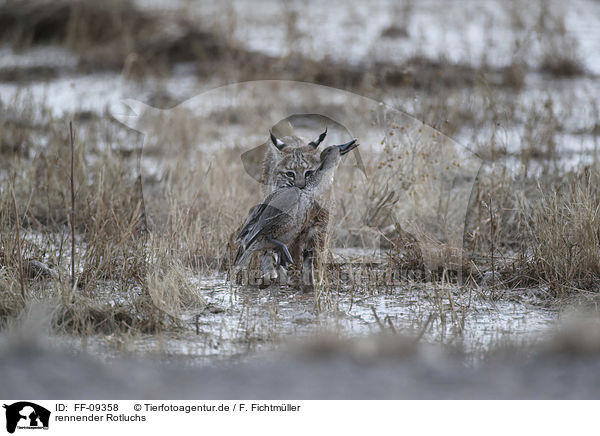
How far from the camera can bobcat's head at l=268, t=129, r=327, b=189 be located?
504 centimetres

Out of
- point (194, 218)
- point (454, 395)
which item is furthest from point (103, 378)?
point (194, 218)

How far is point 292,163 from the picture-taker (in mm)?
5047

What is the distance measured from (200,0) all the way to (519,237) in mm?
9423

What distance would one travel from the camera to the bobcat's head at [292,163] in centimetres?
504

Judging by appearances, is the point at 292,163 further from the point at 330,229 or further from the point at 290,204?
the point at 330,229

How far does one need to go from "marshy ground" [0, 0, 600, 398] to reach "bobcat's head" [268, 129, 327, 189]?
2.32ft

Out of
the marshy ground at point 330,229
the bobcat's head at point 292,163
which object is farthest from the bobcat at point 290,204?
the marshy ground at point 330,229

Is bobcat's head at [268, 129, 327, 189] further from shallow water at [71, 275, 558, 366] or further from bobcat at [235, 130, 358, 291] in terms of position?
shallow water at [71, 275, 558, 366]

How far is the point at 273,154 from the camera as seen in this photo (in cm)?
534

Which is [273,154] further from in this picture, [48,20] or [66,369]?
[48,20]
